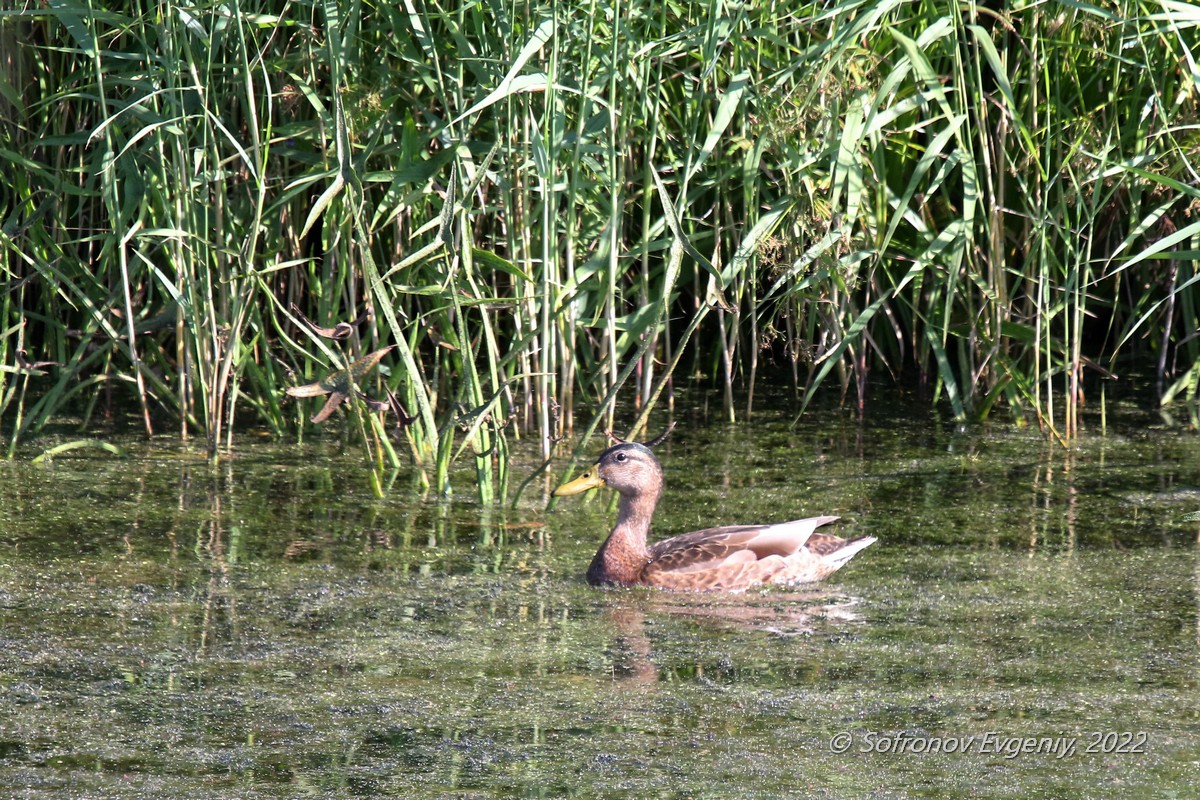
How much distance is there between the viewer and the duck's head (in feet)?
15.9

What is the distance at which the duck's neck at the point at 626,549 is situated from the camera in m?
4.54

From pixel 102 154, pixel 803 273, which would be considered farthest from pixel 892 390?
pixel 102 154

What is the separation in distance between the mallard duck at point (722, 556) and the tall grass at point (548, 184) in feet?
1.44

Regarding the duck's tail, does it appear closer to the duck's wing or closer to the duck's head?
the duck's wing

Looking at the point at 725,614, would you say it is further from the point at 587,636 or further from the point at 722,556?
the point at 587,636

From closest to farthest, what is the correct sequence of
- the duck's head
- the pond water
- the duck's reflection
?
the pond water
the duck's reflection
the duck's head

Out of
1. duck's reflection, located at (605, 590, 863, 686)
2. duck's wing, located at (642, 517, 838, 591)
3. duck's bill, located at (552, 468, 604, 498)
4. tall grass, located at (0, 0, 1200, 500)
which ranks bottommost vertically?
duck's reflection, located at (605, 590, 863, 686)

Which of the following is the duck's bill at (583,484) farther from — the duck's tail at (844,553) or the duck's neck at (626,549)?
the duck's tail at (844,553)

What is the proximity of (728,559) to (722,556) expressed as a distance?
0.02 m

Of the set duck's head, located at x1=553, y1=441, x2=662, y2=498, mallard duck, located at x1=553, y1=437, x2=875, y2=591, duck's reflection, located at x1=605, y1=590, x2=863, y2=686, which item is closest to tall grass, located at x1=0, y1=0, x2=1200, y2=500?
duck's head, located at x1=553, y1=441, x2=662, y2=498

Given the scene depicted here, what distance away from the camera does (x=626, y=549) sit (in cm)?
459

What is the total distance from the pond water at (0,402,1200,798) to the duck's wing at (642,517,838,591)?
8 cm

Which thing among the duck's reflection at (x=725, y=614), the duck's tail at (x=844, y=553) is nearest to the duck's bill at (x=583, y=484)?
the duck's reflection at (x=725, y=614)

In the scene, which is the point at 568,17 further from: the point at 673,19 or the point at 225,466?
the point at 225,466
